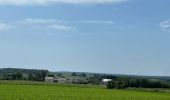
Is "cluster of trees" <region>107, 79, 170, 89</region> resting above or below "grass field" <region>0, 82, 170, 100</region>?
above

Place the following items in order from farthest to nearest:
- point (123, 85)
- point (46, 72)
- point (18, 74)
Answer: point (46, 72) → point (18, 74) → point (123, 85)

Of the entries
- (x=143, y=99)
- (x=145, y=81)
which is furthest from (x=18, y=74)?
(x=143, y=99)

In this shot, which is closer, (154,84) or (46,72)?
(154,84)

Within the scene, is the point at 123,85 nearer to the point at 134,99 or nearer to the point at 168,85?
the point at 168,85

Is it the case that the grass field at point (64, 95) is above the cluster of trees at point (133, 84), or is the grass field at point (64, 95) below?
below

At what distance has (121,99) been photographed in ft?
161

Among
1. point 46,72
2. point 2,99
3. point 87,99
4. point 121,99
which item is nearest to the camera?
point 2,99

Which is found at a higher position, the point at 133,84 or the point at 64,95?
the point at 133,84

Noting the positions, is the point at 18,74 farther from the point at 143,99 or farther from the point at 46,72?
the point at 143,99

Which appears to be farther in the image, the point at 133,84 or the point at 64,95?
the point at 133,84

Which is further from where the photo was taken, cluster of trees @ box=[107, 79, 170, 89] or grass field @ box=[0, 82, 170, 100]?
cluster of trees @ box=[107, 79, 170, 89]

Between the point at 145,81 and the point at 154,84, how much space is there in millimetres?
2812

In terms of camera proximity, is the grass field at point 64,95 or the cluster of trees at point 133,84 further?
the cluster of trees at point 133,84

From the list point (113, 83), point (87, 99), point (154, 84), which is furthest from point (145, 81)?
point (87, 99)
